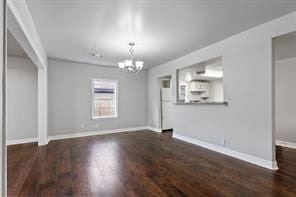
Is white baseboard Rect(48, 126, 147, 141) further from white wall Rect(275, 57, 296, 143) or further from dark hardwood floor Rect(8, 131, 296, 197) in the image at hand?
white wall Rect(275, 57, 296, 143)

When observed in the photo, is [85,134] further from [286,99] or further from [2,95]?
[286,99]

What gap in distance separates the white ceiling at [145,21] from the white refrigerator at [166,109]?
2.73 metres

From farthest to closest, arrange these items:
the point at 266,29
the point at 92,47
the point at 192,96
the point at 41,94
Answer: the point at 192,96 → the point at 41,94 → the point at 92,47 → the point at 266,29

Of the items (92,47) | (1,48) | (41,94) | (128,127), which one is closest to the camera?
(1,48)

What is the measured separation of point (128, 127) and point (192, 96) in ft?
13.4

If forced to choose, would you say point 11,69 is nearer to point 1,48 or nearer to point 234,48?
point 1,48

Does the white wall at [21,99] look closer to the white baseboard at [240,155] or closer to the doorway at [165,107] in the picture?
the doorway at [165,107]

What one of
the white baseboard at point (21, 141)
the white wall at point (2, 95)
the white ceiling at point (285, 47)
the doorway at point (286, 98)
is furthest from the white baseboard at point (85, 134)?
the white ceiling at point (285, 47)

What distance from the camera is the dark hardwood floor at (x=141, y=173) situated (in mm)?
2258

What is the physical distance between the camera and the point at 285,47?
150 inches

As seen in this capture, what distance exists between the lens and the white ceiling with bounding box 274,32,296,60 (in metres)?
3.26

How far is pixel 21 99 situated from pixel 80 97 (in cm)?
168

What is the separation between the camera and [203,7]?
2482 mm

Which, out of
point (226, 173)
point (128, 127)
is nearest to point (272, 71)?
point (226, 173)
